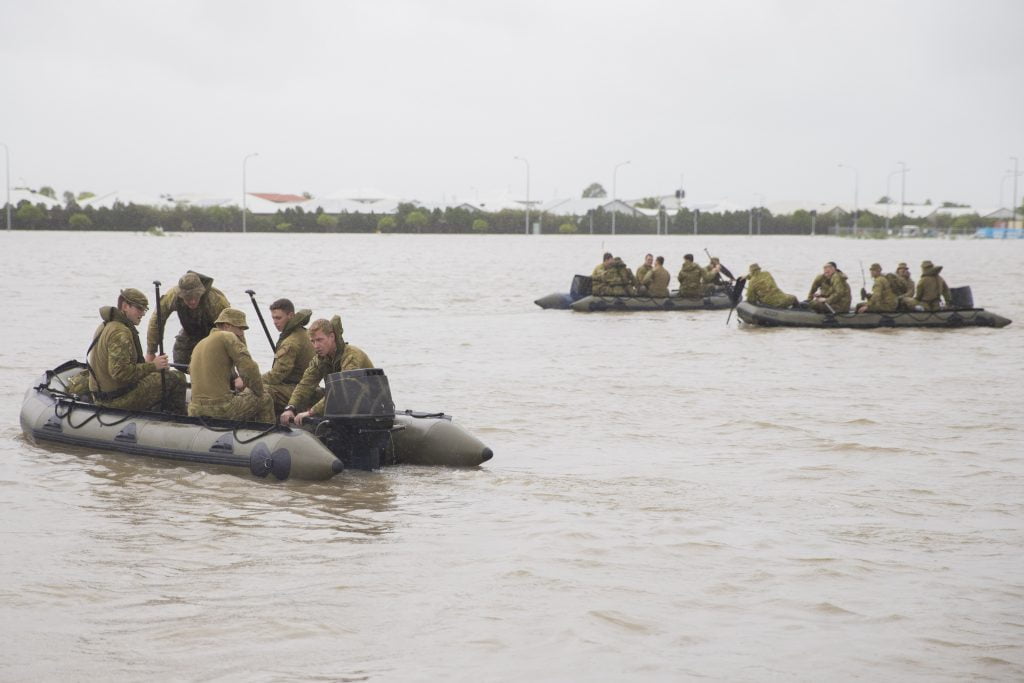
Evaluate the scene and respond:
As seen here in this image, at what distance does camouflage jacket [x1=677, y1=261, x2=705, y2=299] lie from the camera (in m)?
31.9

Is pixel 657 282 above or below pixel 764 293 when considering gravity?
above

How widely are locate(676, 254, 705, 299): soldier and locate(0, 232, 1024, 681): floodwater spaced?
12560 millimetres

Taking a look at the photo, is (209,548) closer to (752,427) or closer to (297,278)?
(752,427)

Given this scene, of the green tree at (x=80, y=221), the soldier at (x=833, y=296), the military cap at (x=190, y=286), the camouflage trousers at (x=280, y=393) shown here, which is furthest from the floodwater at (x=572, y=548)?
the green tree at (x=80, y=221)

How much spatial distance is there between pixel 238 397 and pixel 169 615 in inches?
168

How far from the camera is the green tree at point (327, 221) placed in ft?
450

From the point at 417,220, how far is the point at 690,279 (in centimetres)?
11306

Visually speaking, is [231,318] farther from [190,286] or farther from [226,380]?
[190,286]

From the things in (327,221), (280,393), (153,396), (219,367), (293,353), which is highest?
(327,221)

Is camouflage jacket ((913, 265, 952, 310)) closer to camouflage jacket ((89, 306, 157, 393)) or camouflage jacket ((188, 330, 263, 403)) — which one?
camouflage jacket ((188, 330, 263, 403))

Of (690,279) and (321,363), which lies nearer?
(321,363)

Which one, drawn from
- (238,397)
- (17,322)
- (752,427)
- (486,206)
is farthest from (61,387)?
(486,206)

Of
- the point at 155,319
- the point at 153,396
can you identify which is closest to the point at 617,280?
the point at 155,319

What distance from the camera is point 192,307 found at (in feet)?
42.5
